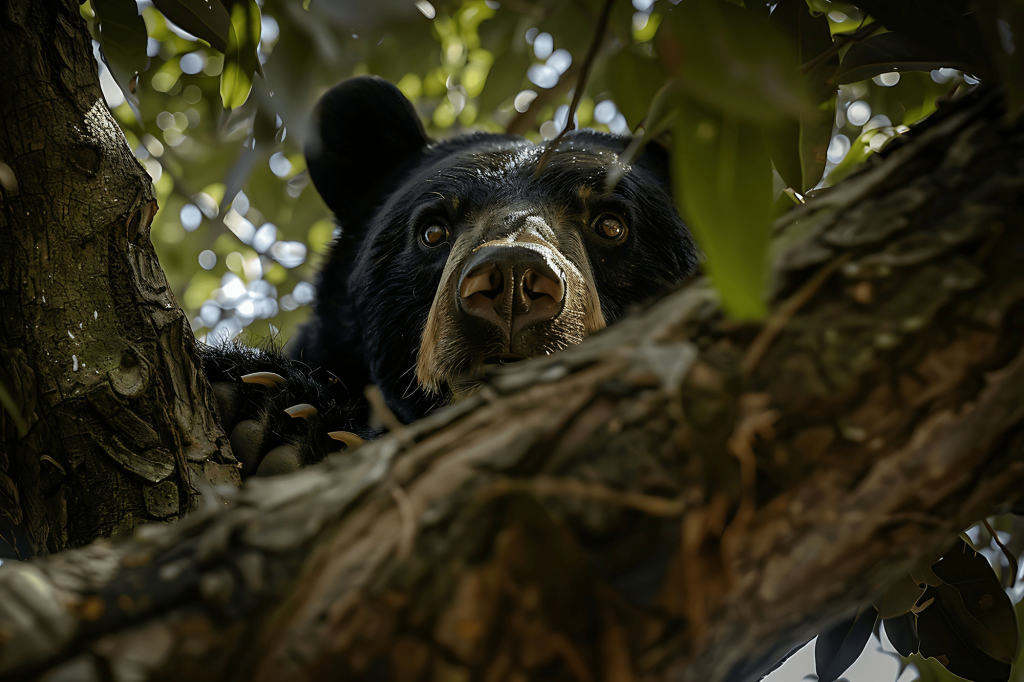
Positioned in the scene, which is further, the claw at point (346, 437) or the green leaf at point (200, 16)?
the claw at point (346, 437)

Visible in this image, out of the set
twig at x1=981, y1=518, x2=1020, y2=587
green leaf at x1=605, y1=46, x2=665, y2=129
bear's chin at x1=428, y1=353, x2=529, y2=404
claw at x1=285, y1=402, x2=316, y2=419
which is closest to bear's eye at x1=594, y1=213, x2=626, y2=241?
bear's chin at x1=428, y1=353, x2=529, y2=404

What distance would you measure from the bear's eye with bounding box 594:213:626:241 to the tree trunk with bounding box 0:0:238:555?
5.36 feet

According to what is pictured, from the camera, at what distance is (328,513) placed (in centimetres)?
61

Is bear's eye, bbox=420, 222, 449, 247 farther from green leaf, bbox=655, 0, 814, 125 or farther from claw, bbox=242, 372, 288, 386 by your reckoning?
green leaf, bbox=655, 0, 814, 125

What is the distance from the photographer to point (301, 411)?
1.85 m

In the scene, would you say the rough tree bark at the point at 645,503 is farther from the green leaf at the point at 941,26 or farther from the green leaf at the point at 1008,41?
the green leaf at the point at 941,26

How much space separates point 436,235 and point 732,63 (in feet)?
6.41

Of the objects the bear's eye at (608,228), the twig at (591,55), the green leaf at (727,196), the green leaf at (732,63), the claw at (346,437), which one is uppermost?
the bear's eye at (608,228)

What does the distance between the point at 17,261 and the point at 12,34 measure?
45cm

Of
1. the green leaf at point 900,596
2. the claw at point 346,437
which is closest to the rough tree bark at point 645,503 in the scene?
the green leaf at point 900,596

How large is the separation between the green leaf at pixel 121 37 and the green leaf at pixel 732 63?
50.4 inches

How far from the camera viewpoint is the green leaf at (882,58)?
43.4 inches

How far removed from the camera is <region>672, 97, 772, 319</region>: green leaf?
0.54 meters

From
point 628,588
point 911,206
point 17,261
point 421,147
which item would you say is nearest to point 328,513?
point 628,588
